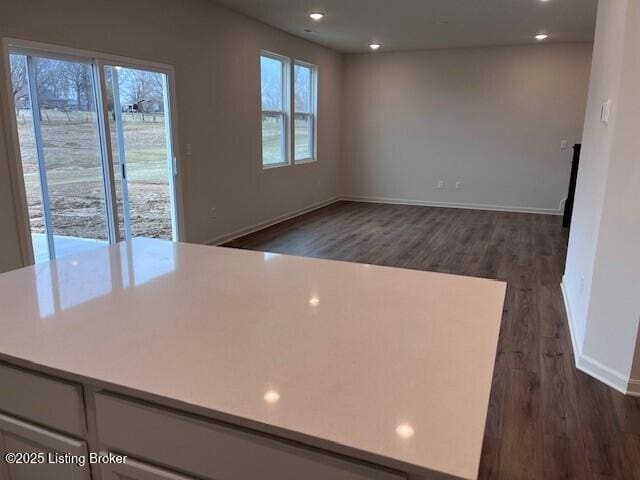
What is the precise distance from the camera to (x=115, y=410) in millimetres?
996

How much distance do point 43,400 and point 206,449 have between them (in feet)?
1.48

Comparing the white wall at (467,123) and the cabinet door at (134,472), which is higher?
the white wall at (467,123)

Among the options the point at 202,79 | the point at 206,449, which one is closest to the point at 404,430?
the point at 206,449

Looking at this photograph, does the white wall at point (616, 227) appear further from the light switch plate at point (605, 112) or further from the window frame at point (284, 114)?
the window frame at point (284, 114)

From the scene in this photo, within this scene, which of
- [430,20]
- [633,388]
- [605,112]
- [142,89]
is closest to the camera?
[633,388]

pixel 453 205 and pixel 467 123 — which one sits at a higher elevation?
pixel 467 123

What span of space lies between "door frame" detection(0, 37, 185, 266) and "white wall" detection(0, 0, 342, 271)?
0.04m

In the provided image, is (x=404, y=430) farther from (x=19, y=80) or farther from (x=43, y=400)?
(x=19, y=80)

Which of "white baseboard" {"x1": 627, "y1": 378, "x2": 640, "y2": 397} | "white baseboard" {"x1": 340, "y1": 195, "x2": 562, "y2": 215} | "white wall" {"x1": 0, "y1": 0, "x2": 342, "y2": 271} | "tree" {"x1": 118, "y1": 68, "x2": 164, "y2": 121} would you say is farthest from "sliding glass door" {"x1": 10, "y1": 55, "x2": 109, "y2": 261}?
"white baseboard" {"x1": 340, "y1": 195, "x2": 562, "y2": 215}

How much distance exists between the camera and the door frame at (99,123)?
3256 millimetres

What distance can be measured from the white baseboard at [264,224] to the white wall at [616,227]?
390 centimetres

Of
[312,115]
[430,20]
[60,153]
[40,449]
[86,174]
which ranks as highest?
[430,20]

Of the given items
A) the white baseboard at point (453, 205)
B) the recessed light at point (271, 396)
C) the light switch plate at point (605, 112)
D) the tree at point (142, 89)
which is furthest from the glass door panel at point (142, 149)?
the white baseboard at point (453, 205)

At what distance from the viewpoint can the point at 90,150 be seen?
3.96 metres
